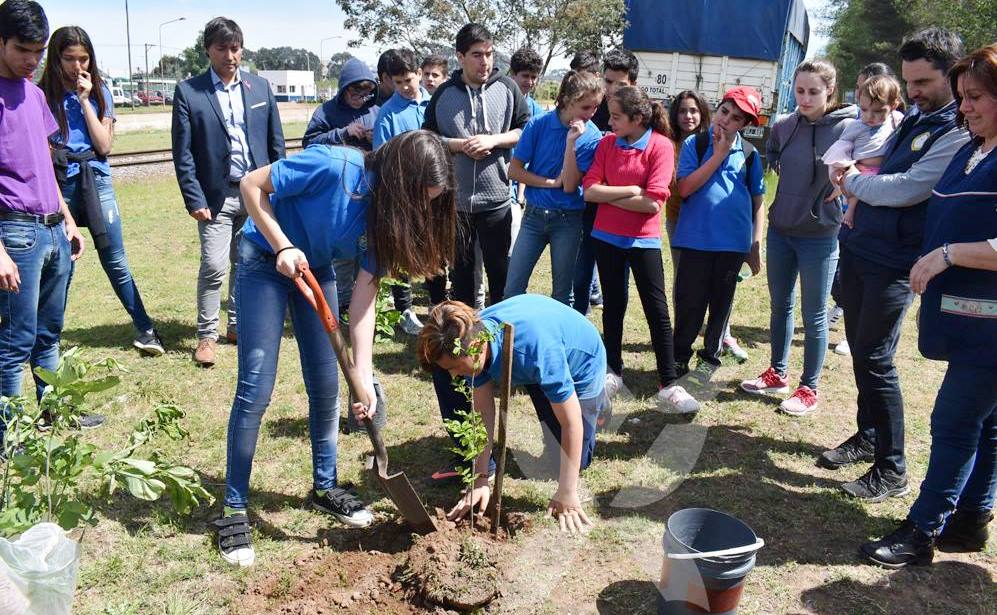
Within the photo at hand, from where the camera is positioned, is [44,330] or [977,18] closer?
[44,330]

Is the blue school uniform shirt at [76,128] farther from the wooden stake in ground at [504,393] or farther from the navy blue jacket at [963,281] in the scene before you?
the navy blue jacket at [963,281]

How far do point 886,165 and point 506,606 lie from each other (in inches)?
95.5

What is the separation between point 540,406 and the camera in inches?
129

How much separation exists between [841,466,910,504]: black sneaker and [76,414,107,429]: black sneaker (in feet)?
12.7

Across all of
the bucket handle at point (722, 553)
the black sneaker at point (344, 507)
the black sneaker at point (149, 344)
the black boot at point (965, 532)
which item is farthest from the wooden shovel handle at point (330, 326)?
the black sneaker at point (149, 344)

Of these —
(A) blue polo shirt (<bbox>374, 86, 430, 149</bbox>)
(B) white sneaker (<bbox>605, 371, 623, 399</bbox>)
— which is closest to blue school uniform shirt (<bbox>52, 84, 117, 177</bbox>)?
(A) blue polo shirt (<bbox>374, 86, 430, 149</bbox>)

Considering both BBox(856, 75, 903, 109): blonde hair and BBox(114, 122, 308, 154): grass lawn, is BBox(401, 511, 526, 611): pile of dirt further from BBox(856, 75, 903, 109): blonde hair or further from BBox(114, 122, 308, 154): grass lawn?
BBox(114, 122, 308, 154): grass lawn

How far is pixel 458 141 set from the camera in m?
4.51

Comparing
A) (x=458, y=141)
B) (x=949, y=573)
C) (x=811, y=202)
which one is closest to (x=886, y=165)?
(x=811, y=202)

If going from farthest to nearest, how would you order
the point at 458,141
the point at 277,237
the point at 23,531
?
the point at 458,141, the point at 277,237, the point at 23,531

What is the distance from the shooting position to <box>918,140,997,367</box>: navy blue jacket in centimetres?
252

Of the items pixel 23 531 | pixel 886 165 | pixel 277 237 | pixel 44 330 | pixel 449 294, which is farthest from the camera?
pixel 449 294

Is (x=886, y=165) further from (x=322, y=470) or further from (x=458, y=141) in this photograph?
(x=322, y=470)

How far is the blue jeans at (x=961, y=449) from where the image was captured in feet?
8.65
